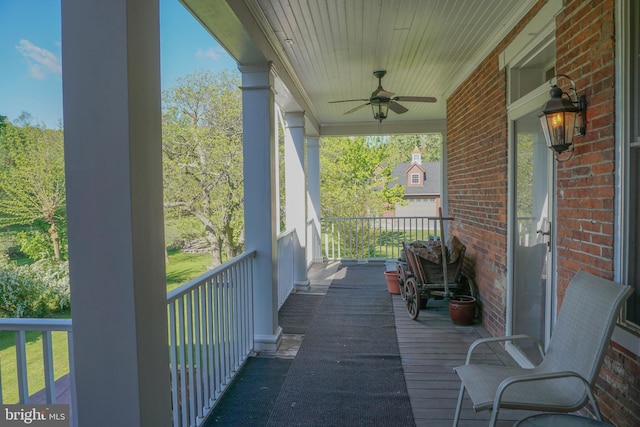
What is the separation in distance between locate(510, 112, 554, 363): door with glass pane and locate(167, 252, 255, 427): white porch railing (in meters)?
2.30

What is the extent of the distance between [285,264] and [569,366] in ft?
12.0

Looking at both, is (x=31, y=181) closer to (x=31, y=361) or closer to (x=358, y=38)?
(x=31, y=361)

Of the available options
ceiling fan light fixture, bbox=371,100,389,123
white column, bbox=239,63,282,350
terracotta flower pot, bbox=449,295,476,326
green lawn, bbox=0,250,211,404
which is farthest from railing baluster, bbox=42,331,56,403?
ceiling fan light fixture, bbox=371,100,389,123

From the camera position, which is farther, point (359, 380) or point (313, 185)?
point (313, 185)

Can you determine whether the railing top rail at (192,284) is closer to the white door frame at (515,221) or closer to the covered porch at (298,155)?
the covered porch at (298,155)

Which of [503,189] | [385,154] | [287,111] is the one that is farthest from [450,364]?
[385,154]

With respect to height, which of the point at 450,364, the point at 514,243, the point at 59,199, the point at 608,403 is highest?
the point at 59,199

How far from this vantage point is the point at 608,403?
1901 mm

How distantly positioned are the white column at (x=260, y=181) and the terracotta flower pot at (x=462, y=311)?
1.99m

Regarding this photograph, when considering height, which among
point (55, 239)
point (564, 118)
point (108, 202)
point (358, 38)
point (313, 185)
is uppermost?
point (358, 38)

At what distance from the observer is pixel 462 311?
13.3ft

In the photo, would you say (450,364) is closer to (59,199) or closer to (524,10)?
(524,10)

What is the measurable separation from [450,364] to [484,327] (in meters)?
1.06

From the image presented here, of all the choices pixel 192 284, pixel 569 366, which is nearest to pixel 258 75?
pixel 192 284
